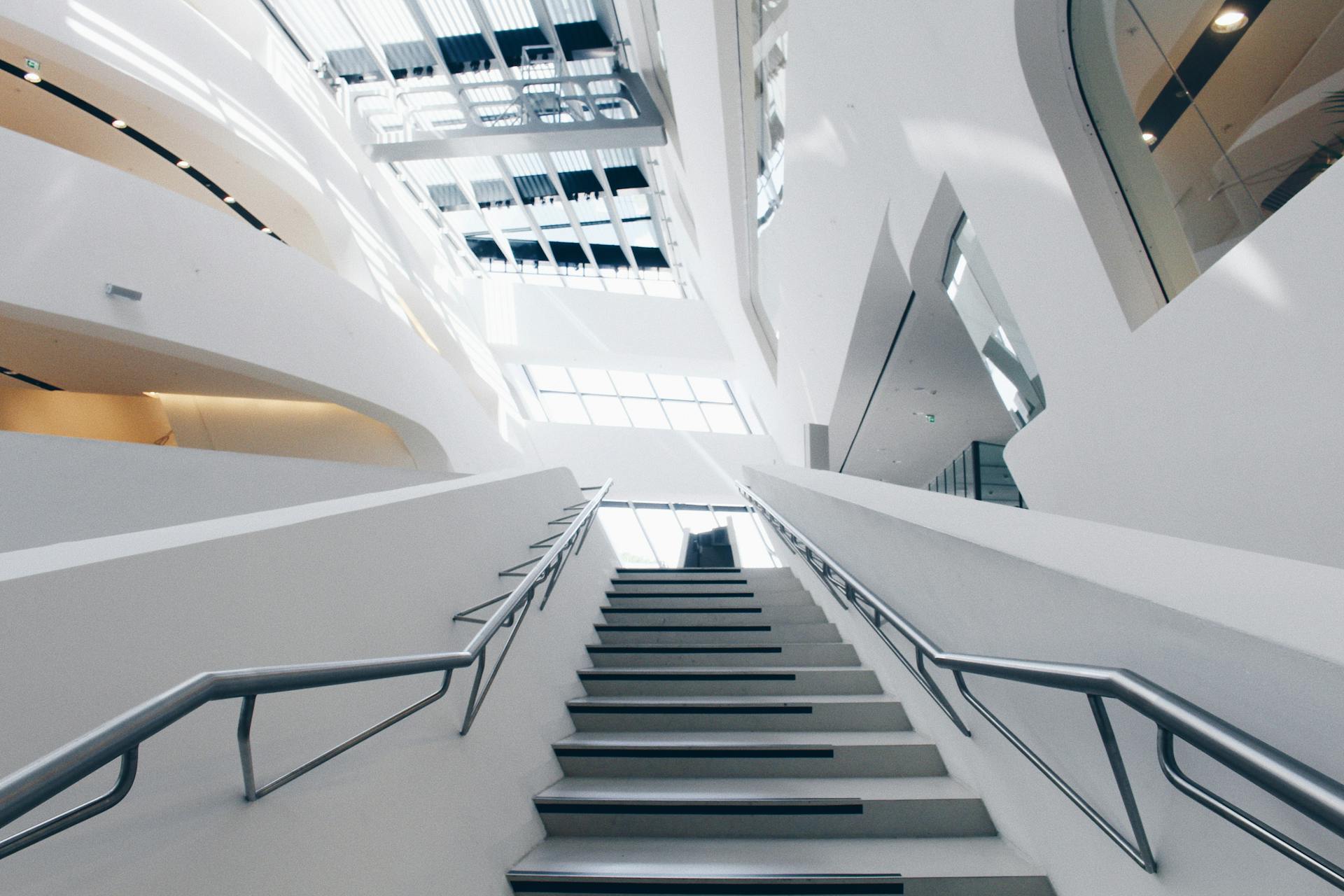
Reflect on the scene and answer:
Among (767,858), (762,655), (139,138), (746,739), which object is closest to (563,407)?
(139,138)

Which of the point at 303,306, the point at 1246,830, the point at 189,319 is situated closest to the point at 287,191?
the point at 303,306

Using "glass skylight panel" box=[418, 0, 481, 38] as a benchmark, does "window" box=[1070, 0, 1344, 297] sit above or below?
below

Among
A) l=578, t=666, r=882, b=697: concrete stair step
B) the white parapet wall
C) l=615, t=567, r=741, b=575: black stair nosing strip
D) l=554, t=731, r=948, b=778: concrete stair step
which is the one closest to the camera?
the white parapet wall

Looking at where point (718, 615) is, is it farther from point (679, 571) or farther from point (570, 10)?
point (570, 10)

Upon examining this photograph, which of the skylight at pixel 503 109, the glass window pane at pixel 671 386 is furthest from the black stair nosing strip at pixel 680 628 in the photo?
the glass window pane at pixel 671 386

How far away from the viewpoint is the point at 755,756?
2859 millimetres

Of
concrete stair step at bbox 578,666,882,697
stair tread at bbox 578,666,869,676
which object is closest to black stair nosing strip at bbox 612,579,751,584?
stair tread at bbox 578,666,869,676

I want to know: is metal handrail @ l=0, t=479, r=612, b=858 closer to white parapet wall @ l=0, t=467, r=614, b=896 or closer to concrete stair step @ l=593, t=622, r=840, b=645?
white parapet wall @ l=0, t=467, r=614, b=896

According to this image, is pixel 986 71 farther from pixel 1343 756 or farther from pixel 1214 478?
pixel 1343 756

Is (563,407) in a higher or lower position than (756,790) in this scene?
higher

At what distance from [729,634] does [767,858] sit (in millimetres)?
2109

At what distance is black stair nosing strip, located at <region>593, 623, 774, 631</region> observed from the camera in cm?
450

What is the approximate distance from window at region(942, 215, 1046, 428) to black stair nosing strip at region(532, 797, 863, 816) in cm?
307

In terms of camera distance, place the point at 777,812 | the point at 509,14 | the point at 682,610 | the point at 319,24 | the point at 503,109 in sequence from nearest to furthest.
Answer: the point at 777,812 → the point at 682,610 → the point at 509,14 → the point at 319,24 → the point at 503,109
